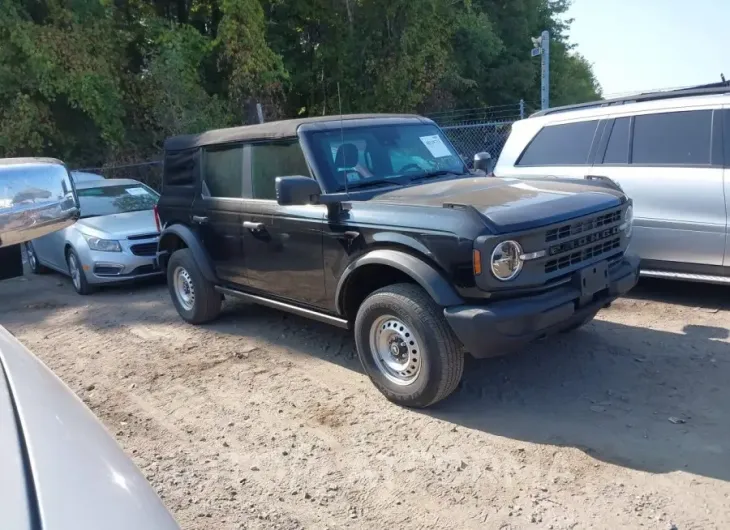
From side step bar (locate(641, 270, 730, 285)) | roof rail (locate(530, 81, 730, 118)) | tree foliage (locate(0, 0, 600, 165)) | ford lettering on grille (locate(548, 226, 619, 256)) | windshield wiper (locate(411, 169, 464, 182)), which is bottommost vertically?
side step bar (locate(641, 270, 730, 285))

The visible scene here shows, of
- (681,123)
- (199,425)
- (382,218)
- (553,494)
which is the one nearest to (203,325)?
(199,425)

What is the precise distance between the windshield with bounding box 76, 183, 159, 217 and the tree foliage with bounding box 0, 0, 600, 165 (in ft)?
20.6

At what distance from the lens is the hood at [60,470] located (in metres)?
1.38

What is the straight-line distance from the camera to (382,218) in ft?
14.3

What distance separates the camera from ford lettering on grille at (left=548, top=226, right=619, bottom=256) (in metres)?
4.09

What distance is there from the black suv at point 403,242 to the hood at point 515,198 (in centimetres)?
1

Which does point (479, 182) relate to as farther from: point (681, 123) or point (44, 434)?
point (44, 434)

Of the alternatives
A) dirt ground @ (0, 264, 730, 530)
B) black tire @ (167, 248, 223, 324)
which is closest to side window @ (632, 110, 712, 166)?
dirt ground @ (0, 264, 730, 530)

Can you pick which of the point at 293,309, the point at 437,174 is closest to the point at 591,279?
the point at 437,174

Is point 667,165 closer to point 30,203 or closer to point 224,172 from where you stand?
point 224,172

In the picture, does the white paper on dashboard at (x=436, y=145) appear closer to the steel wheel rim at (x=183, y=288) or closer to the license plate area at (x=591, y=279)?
the license plate area at (x=591, y=279)

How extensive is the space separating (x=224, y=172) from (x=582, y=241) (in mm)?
3324

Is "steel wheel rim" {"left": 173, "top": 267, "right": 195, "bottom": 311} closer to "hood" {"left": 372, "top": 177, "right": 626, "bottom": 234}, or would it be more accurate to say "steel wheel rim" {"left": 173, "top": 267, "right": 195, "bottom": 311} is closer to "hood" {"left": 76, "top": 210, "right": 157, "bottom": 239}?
"hood" {"left": 76, "top": 210, "right": 157, "bottom": 239}

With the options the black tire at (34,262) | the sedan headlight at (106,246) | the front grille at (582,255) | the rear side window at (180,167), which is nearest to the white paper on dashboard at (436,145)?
the front grille at (582,255)
